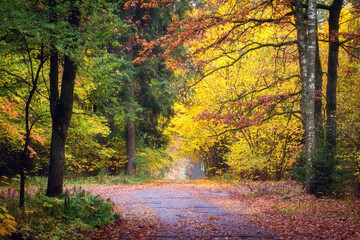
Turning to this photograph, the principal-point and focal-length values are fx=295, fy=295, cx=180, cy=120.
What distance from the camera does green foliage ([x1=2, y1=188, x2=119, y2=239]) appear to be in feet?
15.8

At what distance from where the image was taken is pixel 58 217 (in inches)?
231

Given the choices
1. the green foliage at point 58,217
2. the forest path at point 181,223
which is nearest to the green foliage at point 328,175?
the forest path at point 181,223

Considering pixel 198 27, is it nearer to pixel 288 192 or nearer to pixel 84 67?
pixel 84 67

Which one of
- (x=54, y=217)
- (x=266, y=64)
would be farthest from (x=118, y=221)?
(x=266, y=64)

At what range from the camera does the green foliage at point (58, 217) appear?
482cm

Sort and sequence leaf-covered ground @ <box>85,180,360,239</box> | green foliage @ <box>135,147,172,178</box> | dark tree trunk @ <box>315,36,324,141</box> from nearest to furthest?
leaf-covered ground @ <box>85,180,360,239</box>, dark tree trunk @ <box>315,36,324,141</box>, green foliage @ <box>135,147,172,178</box>

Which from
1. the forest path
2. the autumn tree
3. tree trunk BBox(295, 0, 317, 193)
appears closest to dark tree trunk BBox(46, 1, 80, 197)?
the forest path

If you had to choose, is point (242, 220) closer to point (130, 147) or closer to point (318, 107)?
point (318, 107)

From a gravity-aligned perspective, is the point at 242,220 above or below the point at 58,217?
below

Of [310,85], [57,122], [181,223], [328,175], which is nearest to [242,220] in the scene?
[181,223]

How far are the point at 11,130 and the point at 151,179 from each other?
12921 millimetres

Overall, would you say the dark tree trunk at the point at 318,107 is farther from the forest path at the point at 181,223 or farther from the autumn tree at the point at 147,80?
the autumn tree at the point at 147,80

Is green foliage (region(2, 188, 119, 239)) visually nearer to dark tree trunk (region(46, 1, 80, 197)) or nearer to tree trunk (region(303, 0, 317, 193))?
dark tree trunk (region(46, 1, 80, 197))

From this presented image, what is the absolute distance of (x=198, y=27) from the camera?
10688mm
